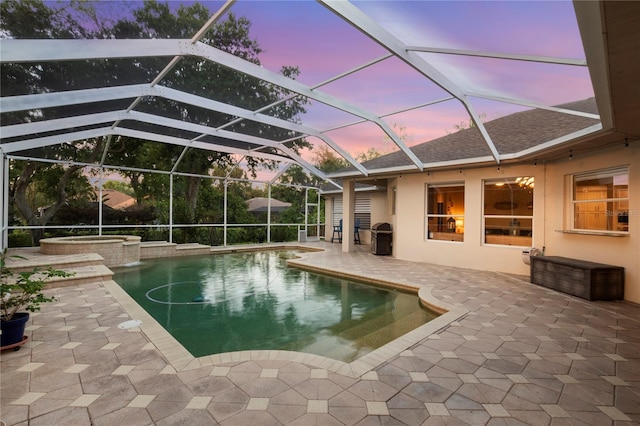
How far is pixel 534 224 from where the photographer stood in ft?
25.4

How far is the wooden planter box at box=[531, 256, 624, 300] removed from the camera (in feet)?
18.4

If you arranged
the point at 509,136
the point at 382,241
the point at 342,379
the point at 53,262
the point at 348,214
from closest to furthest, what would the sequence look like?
1. the point at 342,379
2. the point at 53,262
3. the point at 509,136
4. the point at 382,241
5. the point at 348,214

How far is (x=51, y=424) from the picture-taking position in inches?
85.0

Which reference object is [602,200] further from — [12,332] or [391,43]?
[12,332]

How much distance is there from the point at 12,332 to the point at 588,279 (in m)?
8.67

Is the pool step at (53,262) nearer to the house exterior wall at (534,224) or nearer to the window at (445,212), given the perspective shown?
the house exterior wall at (534,224)

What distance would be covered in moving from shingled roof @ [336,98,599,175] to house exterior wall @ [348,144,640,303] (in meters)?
0.59

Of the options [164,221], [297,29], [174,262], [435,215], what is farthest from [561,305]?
[164,221]

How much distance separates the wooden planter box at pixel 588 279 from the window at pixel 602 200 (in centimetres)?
89

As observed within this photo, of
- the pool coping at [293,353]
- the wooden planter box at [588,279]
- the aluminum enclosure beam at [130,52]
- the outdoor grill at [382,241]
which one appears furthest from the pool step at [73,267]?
the wooden planter box at [588,279]

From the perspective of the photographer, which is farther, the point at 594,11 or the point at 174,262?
the point at 174,262

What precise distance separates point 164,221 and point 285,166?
20.4 ft

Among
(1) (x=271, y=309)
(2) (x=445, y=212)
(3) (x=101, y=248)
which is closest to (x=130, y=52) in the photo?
(1) (x=271, y=309)

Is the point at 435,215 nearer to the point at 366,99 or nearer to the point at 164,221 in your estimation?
the point at 366,99
